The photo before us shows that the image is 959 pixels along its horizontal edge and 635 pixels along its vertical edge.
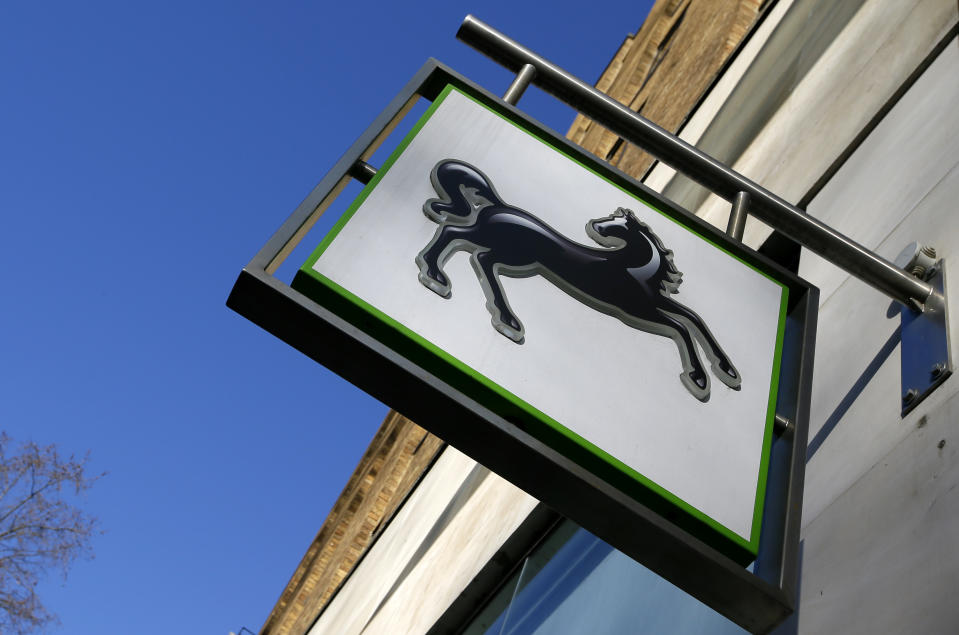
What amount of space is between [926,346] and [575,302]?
850 mm

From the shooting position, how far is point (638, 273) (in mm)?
2387

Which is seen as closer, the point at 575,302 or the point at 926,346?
the point at 575,302

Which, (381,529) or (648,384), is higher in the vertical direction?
(381,529)

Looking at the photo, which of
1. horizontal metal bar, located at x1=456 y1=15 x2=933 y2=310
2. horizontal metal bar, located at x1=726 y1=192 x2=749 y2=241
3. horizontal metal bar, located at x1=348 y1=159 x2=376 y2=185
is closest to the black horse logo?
horizontal metal bar, located at x1=348 y1=159 x2=376 y2=185

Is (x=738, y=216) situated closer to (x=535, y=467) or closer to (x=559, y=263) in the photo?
(x=559, y=263)

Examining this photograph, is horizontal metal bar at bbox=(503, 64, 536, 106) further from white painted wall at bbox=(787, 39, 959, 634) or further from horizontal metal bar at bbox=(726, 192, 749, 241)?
white painted wall at bbox=(787, 39, 959, 634)

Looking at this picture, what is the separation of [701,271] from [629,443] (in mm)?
704

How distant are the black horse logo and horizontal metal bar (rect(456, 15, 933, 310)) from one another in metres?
0.45

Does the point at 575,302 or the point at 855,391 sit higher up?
the point at 855,391

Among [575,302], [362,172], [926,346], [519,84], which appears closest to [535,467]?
[575,302]

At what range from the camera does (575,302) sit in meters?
2.26

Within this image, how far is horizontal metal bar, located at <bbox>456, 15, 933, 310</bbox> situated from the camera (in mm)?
2576

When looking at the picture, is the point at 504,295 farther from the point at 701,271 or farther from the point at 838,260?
the point at 838,260

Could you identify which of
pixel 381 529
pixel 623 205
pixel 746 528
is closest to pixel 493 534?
pixel 623 205
